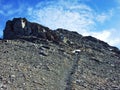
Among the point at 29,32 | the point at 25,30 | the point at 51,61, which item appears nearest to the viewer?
the point at 51,61

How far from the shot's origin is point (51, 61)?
3441 cm

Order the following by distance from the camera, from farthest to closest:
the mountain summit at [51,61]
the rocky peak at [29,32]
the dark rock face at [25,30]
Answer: the dark rock face at [25,30] < the rocky peak at [29,32] < the mountain summit at [51,61]

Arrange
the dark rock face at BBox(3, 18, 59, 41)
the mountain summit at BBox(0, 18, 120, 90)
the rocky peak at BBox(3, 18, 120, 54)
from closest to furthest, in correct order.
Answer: the mountain summit at BBox(0, 18, 120, 90), the rocky peak at BBox(3, 18, 120, 54), the dark rock face at BBox(3, 18, 59, 41)

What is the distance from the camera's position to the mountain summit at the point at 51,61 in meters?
27.7

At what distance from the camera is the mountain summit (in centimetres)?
2773

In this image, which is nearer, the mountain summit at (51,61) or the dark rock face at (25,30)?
the mountain summit at (51,61)

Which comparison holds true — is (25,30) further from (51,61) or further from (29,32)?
(51,61)

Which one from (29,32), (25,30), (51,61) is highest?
(25,30)

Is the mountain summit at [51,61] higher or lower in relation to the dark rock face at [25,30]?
lower

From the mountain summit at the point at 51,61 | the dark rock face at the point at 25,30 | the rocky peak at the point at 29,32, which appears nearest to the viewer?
the mountain summit at the point at 51,61

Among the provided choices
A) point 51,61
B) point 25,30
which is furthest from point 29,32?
point 51,61

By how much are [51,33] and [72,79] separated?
51.4 feet

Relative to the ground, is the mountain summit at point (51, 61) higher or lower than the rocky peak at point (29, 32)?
lower

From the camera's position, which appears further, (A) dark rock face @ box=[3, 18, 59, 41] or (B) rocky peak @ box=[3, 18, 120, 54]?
(A) dark rock face @ box=[3, 18, 59, 41]
